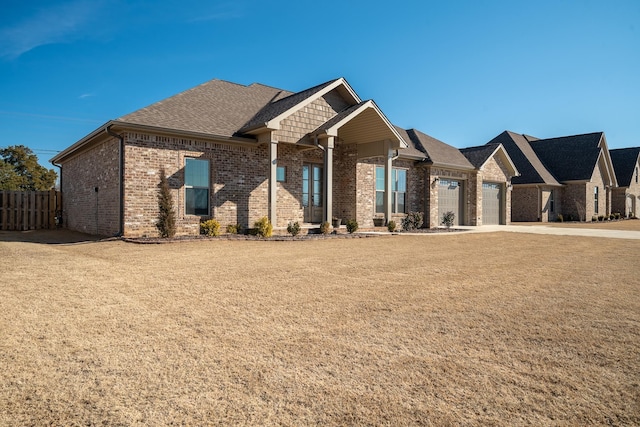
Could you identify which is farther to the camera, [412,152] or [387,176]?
[412,152]

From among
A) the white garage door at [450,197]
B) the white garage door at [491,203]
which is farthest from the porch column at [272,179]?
the white garage door at [491,203]

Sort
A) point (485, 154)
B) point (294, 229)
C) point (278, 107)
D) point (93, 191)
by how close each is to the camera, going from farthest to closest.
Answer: point (485, 154)
point (93, 191)
point (278, 107)
point (294, 229)

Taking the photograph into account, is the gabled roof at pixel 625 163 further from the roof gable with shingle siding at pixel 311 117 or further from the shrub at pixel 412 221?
the roof gable with shingle siding at pixel 311 117

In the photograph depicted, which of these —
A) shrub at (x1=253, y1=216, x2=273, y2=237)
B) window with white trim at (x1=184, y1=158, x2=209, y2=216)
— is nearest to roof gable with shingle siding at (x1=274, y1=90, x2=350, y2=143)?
window with white trim at (x1=184, y1=158, x2=209, y2=216)

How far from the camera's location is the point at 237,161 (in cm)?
1473

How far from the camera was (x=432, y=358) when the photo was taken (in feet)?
11.8

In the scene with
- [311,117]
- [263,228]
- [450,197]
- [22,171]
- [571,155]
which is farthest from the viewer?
[22,171]

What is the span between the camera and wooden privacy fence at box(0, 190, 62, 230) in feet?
57.6

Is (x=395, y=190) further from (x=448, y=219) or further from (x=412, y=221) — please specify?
(x=448, y=219)

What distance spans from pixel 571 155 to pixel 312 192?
87.5 ft

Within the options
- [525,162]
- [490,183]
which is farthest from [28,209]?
[525,162]

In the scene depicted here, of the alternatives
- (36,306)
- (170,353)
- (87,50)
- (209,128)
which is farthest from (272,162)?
(170,353)

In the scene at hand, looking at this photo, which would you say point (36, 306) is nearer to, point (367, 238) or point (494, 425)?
point (494, 425)

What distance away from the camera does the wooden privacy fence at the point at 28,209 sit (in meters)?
17.6
